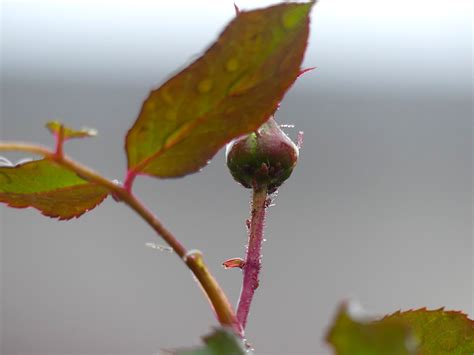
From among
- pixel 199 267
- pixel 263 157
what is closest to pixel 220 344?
pixel 199 267

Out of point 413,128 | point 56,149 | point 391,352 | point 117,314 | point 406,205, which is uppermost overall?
point 413,128

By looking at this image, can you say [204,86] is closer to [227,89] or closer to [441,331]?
[227,89]

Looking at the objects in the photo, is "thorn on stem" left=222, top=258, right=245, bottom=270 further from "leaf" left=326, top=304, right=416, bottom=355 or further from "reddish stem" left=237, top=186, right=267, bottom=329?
"leaf" left=326, top=304, right=416, bottom=355

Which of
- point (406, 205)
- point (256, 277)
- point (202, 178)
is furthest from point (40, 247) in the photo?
point (256, 277)

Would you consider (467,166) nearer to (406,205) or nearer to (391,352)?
(406,205)

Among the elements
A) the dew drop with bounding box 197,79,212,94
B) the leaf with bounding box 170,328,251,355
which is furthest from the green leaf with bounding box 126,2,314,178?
the leaf with bounding box 170,328,251,355

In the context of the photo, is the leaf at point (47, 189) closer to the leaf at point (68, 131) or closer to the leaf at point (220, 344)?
the leaf at point (68, 131)

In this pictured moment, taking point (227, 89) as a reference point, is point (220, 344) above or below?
below
